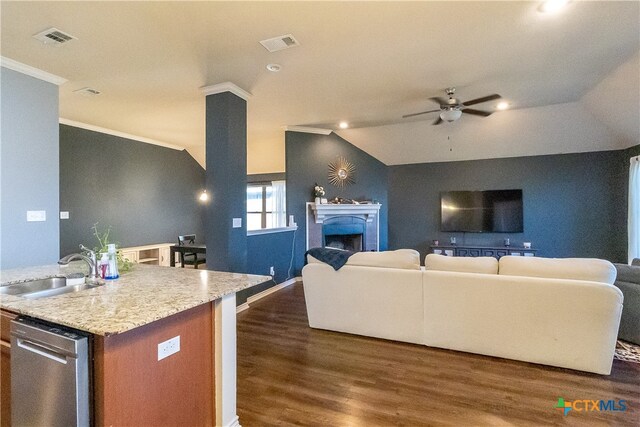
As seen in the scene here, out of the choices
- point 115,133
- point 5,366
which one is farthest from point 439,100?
point 115,133

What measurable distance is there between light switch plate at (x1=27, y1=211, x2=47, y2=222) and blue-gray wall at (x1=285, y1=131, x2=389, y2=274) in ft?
11.0

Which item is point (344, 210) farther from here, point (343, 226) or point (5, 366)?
point (5, 366)

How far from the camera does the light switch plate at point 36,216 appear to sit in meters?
3.16

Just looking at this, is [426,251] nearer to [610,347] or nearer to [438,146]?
[438,146]

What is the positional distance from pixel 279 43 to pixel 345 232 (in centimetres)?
404

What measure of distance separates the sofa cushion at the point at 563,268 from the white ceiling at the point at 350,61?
6.63ft

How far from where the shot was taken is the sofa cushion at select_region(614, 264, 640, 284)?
279 centimetres

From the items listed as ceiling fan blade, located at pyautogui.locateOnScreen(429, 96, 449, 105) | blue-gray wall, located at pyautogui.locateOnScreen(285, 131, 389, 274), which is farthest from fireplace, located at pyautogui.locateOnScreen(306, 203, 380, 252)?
ceiling fan blade, located at pyautogui.locateOnScreen(429, 96, 449, 105)

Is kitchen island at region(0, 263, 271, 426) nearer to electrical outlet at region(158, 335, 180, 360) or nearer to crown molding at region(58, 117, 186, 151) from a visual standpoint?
electrical outlet at region(158, 335, 180, 360)

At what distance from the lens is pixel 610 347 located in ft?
7.64

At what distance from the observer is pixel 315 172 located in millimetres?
5941

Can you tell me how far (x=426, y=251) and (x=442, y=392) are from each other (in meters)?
4.95

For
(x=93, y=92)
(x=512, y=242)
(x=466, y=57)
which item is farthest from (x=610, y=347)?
(x=93, y=92)

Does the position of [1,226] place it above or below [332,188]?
below
